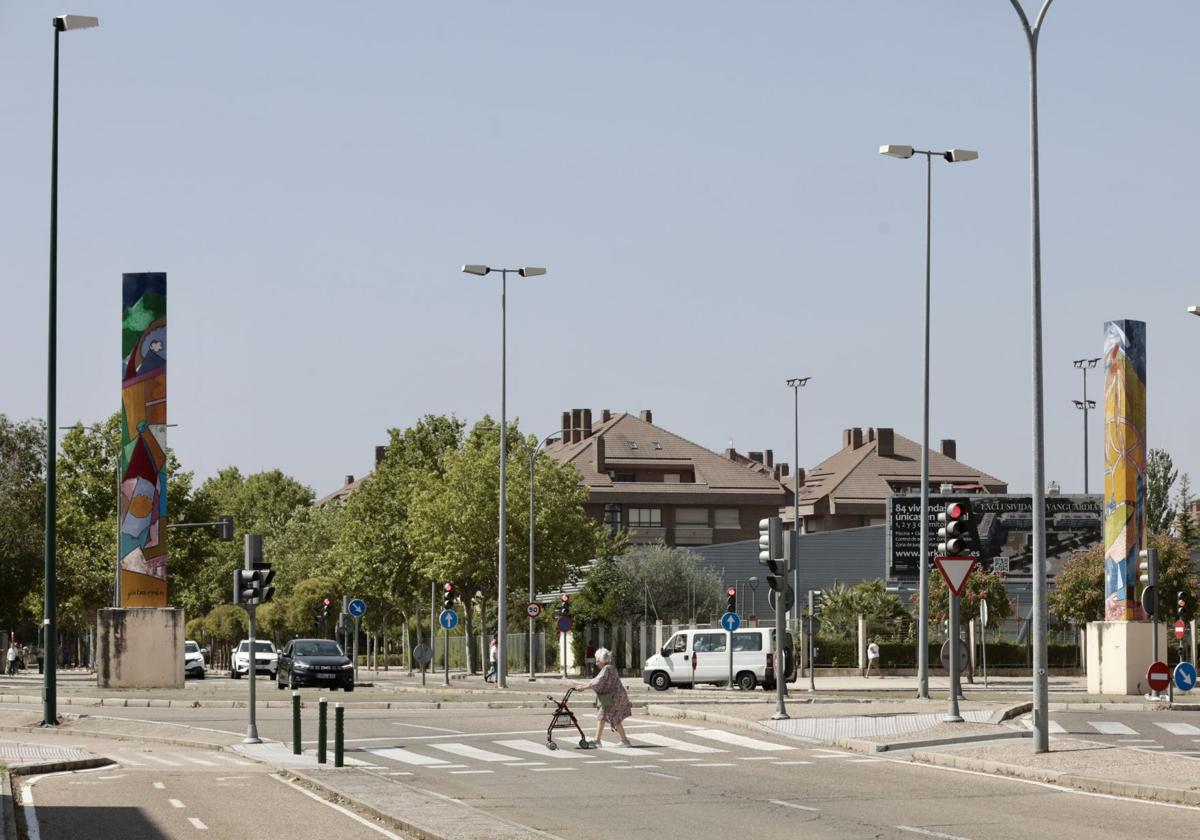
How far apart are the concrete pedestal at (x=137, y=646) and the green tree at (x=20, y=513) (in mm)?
29963

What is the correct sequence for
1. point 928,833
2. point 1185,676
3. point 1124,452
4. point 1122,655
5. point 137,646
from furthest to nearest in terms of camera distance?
point 137,646 → point 1124,452 → point 1122,655 → point 1185,676 → point 928,833

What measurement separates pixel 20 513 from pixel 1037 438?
198ft

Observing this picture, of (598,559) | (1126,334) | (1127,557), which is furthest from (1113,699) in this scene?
(598,559)

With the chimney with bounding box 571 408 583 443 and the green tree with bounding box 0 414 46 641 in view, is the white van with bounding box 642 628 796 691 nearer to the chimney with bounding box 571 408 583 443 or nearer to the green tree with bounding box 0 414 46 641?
the green tree with bounding box 0 414 46 641

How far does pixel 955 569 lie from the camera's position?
2698 centimetres

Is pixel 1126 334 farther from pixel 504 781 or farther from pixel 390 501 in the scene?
pixel 390 501

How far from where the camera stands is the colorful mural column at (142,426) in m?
46.2

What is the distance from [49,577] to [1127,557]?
25029mm

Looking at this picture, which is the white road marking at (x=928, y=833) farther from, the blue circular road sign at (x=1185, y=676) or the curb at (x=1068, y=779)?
the blue circular road sign at (x=1185, y=676)

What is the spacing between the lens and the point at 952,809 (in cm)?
1731

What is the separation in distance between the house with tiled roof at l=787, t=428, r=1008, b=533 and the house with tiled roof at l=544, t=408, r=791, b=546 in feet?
11.8

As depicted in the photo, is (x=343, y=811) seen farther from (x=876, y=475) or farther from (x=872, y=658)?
(x=876, y=475)

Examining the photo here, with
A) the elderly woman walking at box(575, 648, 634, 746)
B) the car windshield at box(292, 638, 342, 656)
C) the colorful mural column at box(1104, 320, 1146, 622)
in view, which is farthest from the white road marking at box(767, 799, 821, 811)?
the car windshield at box(292, 638, 342, 656)

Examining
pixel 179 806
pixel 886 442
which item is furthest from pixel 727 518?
pixel 179 806
